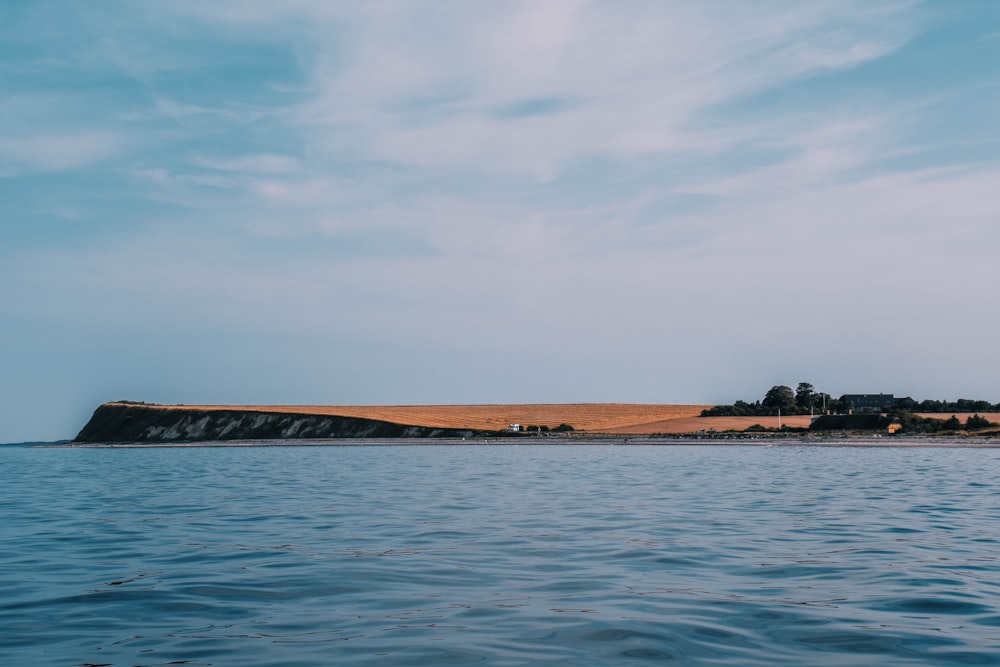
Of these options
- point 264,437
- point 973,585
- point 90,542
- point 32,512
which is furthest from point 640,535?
point 264,437

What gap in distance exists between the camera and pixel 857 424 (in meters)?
105

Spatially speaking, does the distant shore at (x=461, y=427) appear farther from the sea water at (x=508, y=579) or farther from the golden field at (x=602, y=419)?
the sea water at (x=508, y=579)

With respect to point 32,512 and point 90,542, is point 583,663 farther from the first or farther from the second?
point 32,512

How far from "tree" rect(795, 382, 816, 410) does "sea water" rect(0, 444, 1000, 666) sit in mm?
112160

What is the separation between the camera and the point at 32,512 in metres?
27.3

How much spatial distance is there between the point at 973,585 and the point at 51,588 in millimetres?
14504

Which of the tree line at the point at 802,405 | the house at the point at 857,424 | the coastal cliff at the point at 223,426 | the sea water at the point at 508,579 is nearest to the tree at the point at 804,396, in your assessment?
the tree line at the point at 802,405

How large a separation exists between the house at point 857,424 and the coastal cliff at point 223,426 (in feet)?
141

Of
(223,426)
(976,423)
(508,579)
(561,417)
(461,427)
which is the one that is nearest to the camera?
(508,579)

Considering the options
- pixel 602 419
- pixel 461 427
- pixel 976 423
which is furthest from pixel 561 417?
pixel 976 423

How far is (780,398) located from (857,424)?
33.8 m

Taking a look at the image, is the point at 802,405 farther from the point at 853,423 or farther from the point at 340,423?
the point at 340,423

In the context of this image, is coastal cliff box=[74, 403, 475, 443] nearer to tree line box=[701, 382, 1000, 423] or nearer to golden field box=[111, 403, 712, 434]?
golden field box=[111, 403, 712, 434]

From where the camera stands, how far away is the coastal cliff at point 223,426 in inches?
5012
